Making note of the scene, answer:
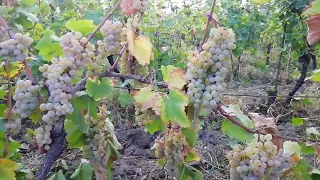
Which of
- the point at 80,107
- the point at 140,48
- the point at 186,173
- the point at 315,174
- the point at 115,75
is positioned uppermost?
the point at 140,48

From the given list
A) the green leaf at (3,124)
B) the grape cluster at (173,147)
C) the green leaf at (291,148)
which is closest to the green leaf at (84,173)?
the grape cluster at (173,147)

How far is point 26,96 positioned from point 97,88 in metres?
0.23

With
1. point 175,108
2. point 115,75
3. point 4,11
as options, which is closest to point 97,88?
point 115,75

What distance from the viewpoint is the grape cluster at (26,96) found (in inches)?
54.1

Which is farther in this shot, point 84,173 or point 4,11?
point 84,173

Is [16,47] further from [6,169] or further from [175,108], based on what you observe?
[175,108]

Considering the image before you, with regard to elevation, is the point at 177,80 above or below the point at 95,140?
above

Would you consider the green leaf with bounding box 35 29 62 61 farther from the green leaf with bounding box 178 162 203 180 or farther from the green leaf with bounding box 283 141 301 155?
the green leaf with bounding box 283 141 301 155

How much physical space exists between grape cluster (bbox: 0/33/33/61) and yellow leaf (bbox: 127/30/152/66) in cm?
34

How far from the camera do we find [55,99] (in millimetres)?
1355

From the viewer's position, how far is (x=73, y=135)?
165 centimetres

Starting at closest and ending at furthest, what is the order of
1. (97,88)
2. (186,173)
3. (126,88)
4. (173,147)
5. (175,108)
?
1. (175,108)
2. (97,88)
3. (126,88)
4. (173,147)
5. (186,173)

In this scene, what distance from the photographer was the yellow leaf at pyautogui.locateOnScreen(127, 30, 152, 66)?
1.37 m

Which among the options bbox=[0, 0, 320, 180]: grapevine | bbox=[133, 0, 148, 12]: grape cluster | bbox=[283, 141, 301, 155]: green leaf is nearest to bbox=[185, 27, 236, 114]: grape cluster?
bbox=[0, 0, 320, 180]: grapevine
